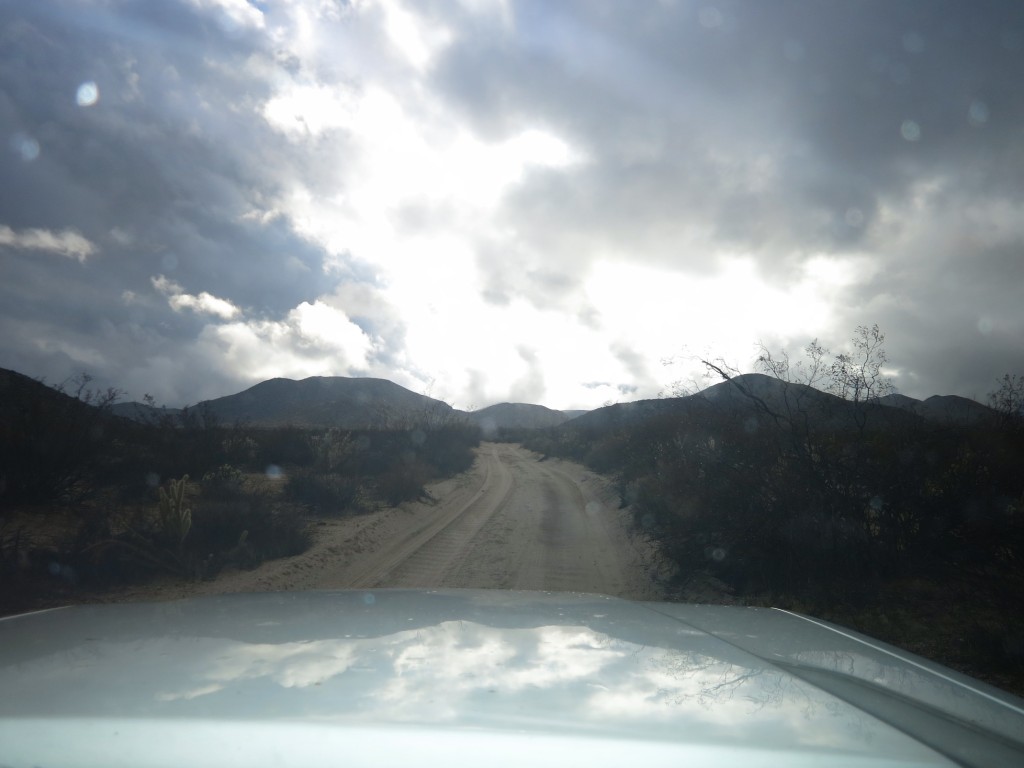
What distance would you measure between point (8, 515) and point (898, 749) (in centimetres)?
1196

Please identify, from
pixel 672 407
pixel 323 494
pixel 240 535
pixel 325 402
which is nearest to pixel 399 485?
pixel 323 494

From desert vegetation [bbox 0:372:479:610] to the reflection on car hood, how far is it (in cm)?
481

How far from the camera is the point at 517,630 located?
12.8 ft

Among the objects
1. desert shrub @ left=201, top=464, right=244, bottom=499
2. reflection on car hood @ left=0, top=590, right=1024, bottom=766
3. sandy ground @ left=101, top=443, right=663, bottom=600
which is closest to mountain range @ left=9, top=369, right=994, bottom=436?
desert shrub @ left=201, top=464, right=244, bottom=499

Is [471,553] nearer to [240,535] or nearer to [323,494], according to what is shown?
[240,535]

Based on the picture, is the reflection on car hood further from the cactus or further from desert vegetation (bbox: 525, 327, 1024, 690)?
the cactus

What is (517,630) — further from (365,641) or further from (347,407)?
(347,407)

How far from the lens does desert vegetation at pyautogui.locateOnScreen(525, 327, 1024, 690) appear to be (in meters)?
6.75

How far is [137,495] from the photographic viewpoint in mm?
11242

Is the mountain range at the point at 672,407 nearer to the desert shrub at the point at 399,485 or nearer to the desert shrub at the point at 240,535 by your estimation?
the desert shrub at the point at 240,535

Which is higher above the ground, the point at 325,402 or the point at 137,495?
the point at 325,402

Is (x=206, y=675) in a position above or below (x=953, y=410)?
below

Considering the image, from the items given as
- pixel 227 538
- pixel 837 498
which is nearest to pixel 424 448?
pixel 227 538

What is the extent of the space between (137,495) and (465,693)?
11.1 m
